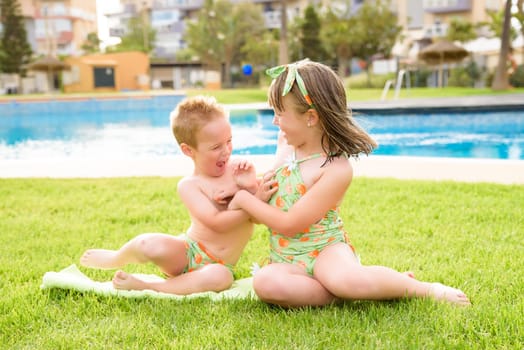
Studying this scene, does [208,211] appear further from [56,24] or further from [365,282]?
[56,24]

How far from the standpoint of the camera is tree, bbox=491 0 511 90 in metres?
18.5

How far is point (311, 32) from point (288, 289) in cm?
3045

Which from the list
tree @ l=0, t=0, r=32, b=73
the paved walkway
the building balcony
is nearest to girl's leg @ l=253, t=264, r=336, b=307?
the paved walkway

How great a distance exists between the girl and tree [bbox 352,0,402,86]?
27314 millimetres

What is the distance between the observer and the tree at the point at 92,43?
4316cm

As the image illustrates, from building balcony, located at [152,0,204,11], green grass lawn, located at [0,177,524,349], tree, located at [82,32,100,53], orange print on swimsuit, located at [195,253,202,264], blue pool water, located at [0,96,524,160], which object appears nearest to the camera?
green grass lawn, located at [0,177,524,349]

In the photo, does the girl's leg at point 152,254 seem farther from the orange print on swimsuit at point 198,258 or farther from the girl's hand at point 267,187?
the girl's hand at point 267,187

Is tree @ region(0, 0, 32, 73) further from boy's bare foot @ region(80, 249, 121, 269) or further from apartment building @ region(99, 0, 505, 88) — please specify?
boy's bare foot @ region(80, 249, 121, 269)

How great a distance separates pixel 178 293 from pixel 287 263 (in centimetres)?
51

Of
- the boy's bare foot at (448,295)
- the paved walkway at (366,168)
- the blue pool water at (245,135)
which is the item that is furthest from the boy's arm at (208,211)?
the blue pool water at (245,135)

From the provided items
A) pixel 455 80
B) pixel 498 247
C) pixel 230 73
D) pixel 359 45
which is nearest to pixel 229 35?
pixel 230 73

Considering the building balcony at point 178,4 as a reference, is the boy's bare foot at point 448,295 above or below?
below

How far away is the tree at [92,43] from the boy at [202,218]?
43.6m

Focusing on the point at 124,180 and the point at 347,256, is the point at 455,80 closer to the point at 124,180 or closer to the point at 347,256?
the point at 124,180
